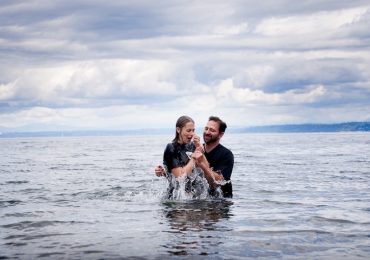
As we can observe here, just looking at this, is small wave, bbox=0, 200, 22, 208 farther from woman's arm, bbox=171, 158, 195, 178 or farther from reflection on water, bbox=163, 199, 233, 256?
woman's arm, bbox=171, 158, 195, 178

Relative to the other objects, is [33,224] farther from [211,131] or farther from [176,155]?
[211,131]

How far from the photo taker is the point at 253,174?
25.0 metres

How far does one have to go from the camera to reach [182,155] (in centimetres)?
1165

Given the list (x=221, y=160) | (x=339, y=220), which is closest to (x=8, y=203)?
(x=221, y=160)

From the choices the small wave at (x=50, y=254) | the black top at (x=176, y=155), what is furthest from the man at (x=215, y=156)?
the small wave at (x=50, y=254)

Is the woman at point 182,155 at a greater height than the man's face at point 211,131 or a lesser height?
lesser

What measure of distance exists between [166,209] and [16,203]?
198 inches

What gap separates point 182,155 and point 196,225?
2154mm

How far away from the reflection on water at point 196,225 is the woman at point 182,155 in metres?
0.69

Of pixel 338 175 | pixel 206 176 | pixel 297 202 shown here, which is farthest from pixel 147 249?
pixel 338 175

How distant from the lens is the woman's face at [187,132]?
11.1 m

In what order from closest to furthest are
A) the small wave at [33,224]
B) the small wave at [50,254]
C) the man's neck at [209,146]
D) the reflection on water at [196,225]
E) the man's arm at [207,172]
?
the small wave at [50,254], the reflection on water at [196,225], the small wave at [33,224], the man's arm at [207,172], the man's neck at [209,146]

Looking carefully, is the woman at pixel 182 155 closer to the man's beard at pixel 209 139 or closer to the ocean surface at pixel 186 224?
the man's beard at pixel 209 139

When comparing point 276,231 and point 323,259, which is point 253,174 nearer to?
point 276,231
